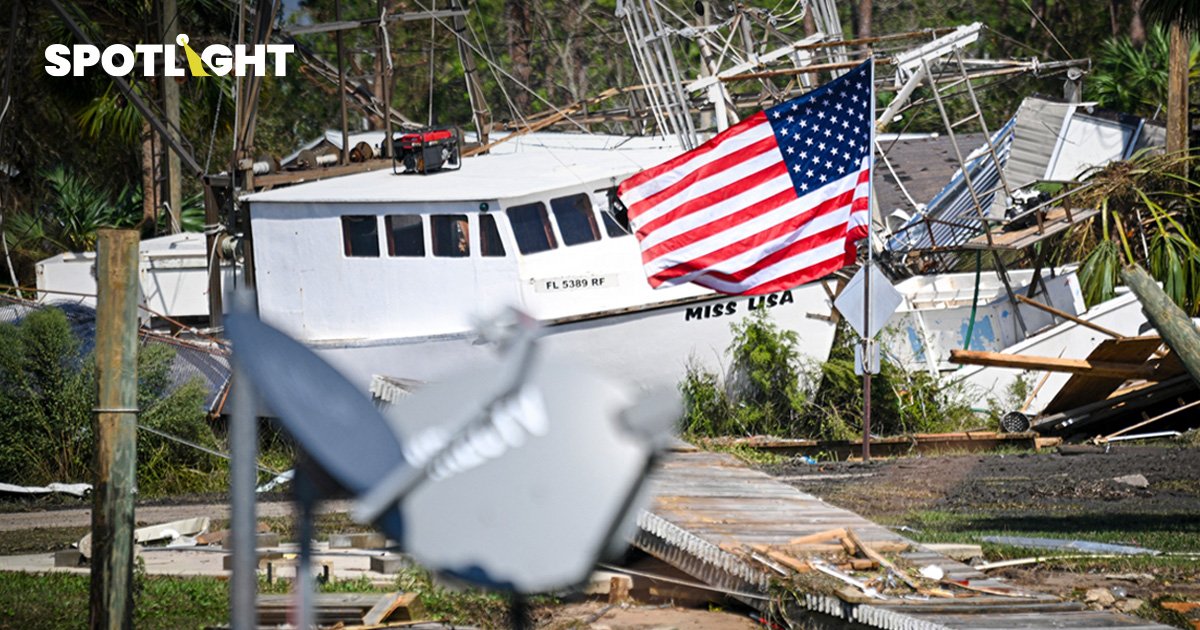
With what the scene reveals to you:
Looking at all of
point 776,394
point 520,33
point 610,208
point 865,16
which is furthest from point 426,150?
point 865,16

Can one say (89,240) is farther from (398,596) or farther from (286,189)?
(398,596)

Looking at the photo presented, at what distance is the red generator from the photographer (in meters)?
18.7

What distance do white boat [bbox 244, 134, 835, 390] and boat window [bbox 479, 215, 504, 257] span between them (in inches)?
0.4

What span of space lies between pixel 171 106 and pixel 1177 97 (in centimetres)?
1536

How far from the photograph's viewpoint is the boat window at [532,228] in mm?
17188

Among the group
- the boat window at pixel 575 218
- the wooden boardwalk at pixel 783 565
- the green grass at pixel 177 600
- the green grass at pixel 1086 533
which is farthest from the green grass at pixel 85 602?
the boat window at pixel 575 218

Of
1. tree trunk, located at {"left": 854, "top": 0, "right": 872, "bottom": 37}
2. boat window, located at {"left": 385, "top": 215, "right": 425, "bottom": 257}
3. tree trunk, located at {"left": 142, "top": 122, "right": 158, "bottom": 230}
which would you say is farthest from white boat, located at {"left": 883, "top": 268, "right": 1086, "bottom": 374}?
tree trunk, located at {"left": 854, "top": 0, "right": 872, "bottom": 37}

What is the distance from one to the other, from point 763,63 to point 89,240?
12662 millimetres

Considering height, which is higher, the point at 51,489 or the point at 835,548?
the point at 51,489

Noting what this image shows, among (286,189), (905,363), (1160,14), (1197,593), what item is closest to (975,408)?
(905,363)

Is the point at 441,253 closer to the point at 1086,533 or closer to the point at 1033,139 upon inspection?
the point at 1086,533

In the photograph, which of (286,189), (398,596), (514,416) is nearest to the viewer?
(514,416)

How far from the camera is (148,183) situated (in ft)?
90.0

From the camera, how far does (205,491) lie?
15406 mm
